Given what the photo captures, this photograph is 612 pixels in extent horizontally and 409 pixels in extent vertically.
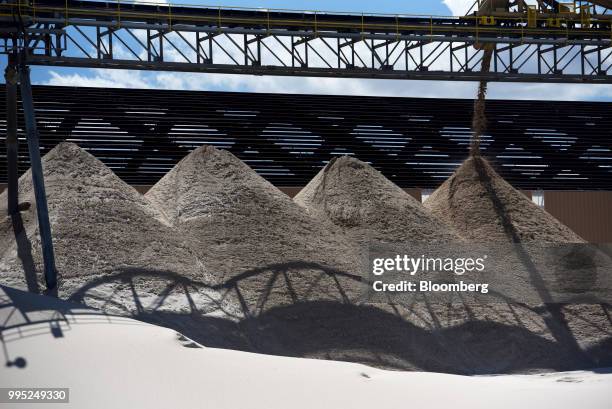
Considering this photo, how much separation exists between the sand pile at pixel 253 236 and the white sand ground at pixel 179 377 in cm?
471

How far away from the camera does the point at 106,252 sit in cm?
1719

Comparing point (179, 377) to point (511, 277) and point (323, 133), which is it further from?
point (323, 133)

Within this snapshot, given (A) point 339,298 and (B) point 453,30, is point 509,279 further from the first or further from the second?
(B) point 453,30

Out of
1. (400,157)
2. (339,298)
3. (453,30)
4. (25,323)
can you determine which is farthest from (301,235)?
(400,157)

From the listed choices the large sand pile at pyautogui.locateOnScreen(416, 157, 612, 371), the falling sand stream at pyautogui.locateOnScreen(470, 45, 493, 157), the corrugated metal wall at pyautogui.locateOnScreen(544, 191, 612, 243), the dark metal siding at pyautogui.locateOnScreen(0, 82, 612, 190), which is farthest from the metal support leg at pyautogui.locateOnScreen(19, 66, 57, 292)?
the corrugated metal wall at pyautogui.locateOnScreen(544, 191, 612, 243)

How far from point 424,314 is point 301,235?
13.3 ft

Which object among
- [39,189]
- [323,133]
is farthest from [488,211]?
[39,189]

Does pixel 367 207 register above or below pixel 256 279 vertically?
above

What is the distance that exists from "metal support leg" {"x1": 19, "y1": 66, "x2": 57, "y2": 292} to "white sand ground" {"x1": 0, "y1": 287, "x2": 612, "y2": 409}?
A: 328 centimetres

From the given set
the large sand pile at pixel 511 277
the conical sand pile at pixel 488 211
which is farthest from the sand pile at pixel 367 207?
the large sand pile at pixel 511 277

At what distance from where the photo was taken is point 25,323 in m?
11.2

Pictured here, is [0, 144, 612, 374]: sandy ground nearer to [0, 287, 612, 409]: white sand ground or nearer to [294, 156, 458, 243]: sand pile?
[294, 156, 458, 243]: sand pile

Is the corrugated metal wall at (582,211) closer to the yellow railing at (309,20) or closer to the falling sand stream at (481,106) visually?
the falling sand stream at (481,106)

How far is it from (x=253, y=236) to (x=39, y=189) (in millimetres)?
5385
